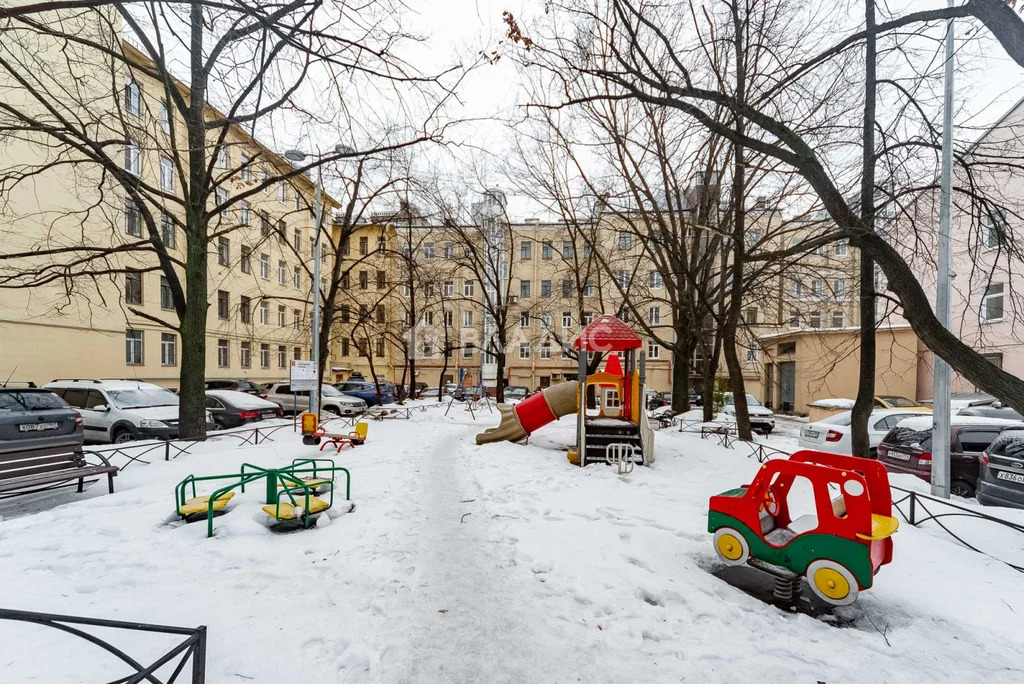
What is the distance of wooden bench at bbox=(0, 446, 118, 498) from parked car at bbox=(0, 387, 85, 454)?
0.57 ft

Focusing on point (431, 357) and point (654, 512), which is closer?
point (654, 512)

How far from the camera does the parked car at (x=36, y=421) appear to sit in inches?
288

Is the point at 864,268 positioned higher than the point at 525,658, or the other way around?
the point at 864,268

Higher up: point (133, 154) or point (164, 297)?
point (133, 154)

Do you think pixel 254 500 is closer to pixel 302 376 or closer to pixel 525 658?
pixel 525 658

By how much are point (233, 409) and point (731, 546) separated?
15.1m

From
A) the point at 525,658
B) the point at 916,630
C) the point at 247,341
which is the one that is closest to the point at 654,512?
the point at 916,630

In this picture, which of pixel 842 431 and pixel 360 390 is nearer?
pixel 842 431

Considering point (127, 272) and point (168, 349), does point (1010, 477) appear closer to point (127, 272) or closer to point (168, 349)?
point (127, 272)

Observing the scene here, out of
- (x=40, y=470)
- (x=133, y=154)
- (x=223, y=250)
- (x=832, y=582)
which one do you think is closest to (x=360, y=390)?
(x=223, y=250)

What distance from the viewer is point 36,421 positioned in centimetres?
758

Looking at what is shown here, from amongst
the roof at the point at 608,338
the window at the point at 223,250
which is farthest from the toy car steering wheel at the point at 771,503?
the window at the point at 223,250

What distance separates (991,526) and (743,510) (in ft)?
13.5

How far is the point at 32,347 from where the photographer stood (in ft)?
60.3
